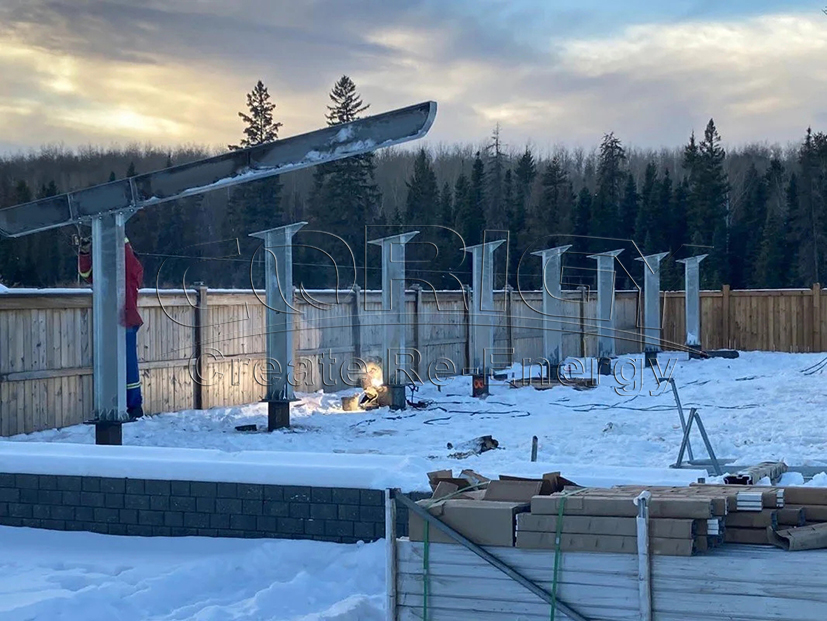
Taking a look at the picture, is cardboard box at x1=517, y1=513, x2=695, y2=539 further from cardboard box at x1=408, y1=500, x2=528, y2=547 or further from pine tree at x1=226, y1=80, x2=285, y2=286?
pine tree at x1=226, y1=80, x2=285, y2=286

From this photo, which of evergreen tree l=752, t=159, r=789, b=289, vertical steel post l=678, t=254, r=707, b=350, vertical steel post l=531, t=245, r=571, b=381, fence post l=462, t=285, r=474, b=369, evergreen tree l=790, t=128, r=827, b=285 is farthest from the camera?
evergreen tree l=790, t=128, r=827, b=285

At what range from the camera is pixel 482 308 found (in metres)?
18.5

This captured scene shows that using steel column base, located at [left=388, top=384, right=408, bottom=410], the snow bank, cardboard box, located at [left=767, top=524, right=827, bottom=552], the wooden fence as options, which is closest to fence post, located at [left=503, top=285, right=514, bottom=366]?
the wooden fence

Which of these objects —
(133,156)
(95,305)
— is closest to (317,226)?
(133,156)

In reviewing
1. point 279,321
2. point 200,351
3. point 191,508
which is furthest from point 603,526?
point 200,351

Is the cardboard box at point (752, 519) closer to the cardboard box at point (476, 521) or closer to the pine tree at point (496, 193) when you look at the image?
the cardboard box at point (476, 521)

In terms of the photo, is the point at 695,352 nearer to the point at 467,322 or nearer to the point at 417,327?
the point at 467,322

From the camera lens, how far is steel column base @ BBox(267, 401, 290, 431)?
43.8 ft

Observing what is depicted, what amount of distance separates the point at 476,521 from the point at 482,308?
14.1 metres

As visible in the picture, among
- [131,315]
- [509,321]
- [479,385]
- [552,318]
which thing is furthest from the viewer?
[509,321]

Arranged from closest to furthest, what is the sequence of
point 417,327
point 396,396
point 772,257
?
point 396,396, point 417,327, point 772,257

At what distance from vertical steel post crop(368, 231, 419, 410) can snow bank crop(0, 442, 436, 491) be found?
861 centimetres

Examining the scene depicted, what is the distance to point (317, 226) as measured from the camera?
38406 mm

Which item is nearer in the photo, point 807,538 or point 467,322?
point 807,538
